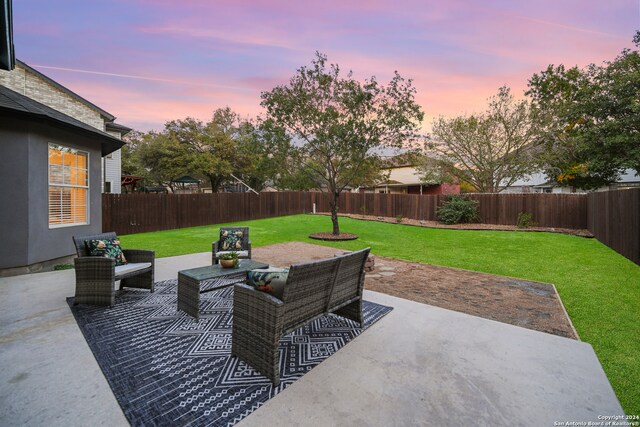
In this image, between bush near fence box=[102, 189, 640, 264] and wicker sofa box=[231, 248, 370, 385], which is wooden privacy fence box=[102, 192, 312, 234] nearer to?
bush near fence box=[102, 189, 640, 264]

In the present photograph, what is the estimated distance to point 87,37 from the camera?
10047 millimetres

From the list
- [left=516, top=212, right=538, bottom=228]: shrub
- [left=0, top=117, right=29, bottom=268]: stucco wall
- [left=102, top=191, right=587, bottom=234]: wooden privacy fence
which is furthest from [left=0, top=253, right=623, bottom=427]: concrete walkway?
[left=516, top=212, right=538, bottom=228]: shrub

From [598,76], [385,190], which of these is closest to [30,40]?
[598,76]

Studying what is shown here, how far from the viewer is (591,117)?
14.8 metres

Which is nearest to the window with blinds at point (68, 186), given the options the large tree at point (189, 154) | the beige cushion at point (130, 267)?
the beige cushion at point (130, 267)

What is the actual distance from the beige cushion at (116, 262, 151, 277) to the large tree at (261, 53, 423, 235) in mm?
7402

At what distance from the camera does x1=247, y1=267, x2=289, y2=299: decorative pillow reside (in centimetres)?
273

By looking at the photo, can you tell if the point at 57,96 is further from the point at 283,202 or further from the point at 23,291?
the point at 23,291

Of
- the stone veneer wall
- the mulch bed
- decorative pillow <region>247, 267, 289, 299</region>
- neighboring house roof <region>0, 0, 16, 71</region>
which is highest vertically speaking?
the stone veneer wall

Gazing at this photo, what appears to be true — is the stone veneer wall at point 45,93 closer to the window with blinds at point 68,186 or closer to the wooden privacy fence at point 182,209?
the wooden privacy fence at point 182,209

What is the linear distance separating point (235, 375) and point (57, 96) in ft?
63.8

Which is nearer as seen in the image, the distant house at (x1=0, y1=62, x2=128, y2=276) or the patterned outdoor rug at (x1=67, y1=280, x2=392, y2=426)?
the patterned outdoor rug at (x1=67, y1=280, x2=392, y2=426)

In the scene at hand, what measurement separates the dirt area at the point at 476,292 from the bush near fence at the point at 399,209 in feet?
12.9

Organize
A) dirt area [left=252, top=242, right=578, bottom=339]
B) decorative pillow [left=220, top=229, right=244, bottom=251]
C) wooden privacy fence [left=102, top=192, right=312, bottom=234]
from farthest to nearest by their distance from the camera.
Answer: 1. wooden privacy fence [left=102, top=192, right=312, bottom=234]
2. decorative pillow [left=220, top=229, right=244, bottom=251]
3. dirt area [left=252, top=242, right=578, bottom=339]
